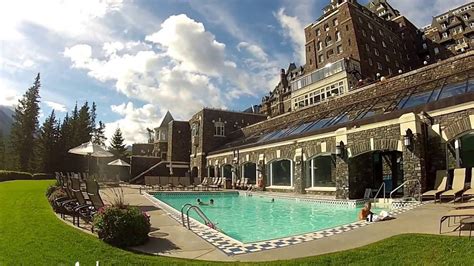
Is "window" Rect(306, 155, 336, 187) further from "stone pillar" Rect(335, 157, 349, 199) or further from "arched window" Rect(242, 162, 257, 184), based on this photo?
"arched window" Rect(242, 162, 257, 184)

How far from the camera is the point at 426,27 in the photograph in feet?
184

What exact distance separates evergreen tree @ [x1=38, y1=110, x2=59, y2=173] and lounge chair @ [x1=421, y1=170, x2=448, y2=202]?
4067 cm

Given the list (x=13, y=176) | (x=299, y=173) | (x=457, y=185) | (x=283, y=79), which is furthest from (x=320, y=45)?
(x=13, y=176)

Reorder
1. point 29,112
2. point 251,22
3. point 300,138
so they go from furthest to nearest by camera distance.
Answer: point 29,112 → point 300,138 → point 251,22

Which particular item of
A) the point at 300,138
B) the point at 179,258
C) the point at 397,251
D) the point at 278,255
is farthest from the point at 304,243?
the point at 300,138

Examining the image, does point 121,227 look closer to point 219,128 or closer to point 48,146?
point 219,128

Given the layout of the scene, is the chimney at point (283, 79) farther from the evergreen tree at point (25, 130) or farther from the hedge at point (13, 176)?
the hedge at point (13, 176)

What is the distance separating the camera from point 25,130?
41.4 m

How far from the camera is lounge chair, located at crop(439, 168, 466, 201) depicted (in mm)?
9703

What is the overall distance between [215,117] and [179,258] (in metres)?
29.9

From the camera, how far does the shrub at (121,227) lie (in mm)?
5797

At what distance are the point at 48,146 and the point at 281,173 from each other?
32560 millimetres

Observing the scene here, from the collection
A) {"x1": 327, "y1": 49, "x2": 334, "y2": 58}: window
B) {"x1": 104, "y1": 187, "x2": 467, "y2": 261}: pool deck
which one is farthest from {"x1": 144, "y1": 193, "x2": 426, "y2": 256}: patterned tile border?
{"x1": 327, "y1": 49, "x2": 334, "y2": 58}: window

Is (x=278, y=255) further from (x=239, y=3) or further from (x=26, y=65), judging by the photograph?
(x=239, y=3)
